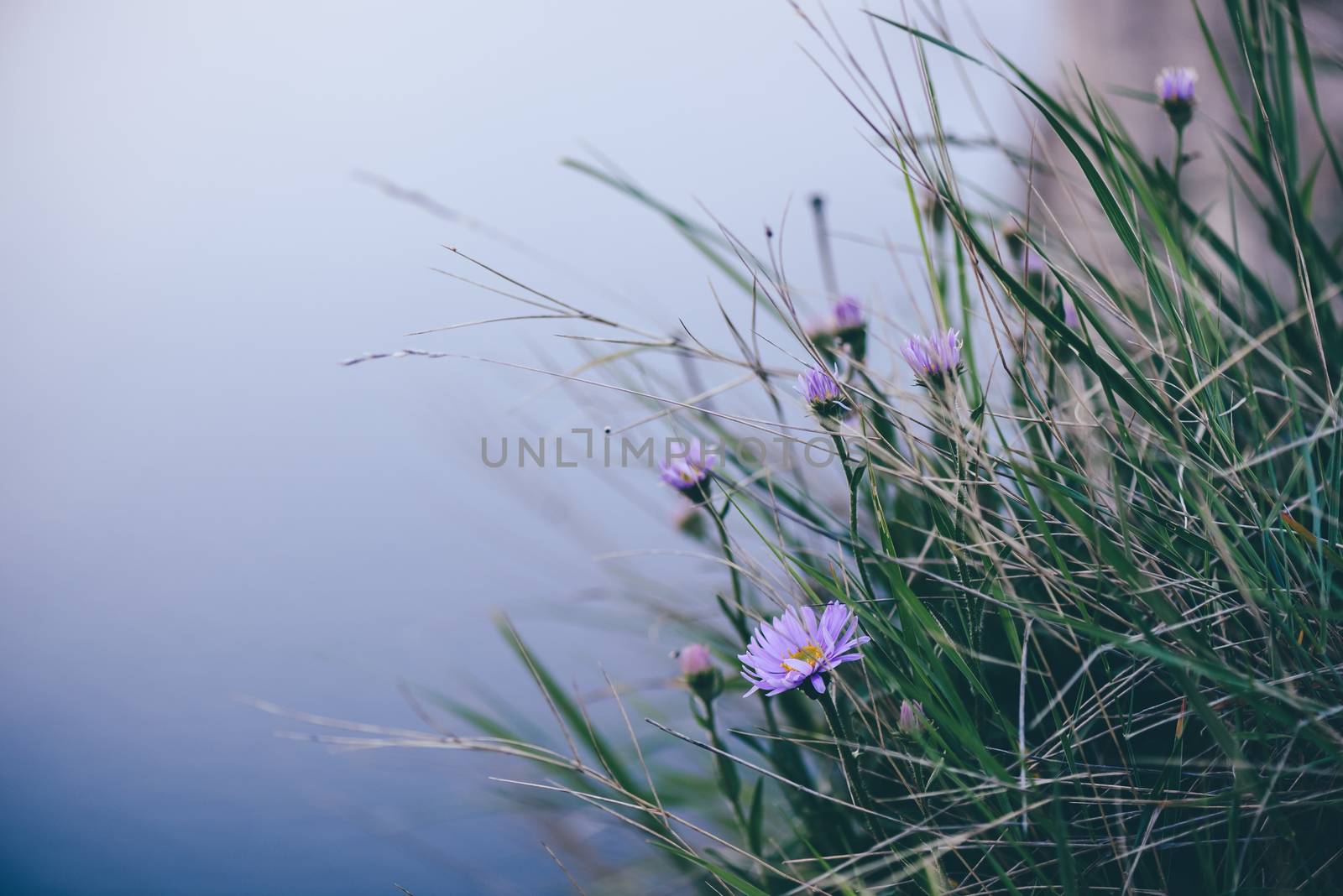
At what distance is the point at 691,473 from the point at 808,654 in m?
0.14

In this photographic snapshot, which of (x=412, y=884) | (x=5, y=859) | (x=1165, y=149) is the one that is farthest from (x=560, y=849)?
(x=1165, y=149)

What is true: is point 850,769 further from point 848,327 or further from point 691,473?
point 848,327

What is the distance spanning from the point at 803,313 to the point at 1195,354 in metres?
0.32

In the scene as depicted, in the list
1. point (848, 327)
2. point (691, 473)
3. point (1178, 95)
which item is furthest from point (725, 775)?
point (1178, 95)

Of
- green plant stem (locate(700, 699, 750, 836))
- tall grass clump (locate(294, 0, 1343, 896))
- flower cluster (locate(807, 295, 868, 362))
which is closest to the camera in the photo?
tall grass clump (locate(294, 0, 1343, 896))

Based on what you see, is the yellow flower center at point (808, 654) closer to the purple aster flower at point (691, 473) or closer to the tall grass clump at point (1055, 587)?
the tall grass clump at point (1055, 587)

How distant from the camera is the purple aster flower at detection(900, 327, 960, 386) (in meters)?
0.43

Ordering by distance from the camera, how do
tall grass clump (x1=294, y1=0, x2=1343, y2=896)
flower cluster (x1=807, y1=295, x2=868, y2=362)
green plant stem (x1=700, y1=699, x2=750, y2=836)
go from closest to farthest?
tall grass clump (x1=294, y1=0, x2=1343, y2=896) → green plant stem (x1=700, y1=699, x2=750, y2=836) → flower cluster (x1=807, y1=295, x2=868, y2=362)

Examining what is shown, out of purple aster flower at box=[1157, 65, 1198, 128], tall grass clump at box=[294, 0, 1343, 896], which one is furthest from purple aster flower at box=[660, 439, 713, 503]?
purple aster flower at box=[1157, 65, 1198, 128]

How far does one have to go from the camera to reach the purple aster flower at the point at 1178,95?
0.58m

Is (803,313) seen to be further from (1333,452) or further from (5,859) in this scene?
(5,859)

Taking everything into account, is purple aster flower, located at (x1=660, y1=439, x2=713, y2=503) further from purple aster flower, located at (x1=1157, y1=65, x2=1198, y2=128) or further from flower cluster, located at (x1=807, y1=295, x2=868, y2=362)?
purple aster flower, located at (x1=1157, y1=65, x2=1198, y2=128)

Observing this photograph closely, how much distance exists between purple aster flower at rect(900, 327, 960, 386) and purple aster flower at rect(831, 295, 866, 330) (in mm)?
148

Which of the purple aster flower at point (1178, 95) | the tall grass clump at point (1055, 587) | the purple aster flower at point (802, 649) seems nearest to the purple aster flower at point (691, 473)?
the tall grass clump at point (1055, 587)
